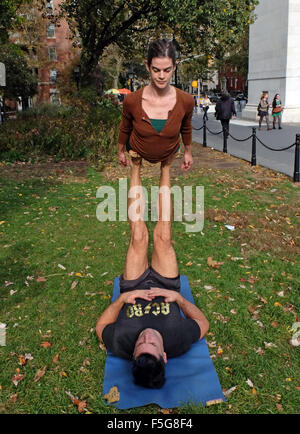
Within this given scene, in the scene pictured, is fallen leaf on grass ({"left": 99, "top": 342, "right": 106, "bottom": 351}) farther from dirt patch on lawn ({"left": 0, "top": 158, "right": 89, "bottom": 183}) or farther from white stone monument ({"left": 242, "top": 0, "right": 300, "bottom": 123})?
white stone monument ({"left": 242, "top": 0, "right": 300, "bottom": 123})

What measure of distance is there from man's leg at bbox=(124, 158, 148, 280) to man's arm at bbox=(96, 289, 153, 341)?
1.31ft

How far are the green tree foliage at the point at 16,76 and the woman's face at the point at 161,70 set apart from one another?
26.2m

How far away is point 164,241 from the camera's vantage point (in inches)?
181

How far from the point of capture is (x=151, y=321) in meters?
Answer: 3.68

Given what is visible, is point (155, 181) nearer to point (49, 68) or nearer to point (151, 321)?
point (151, 321)

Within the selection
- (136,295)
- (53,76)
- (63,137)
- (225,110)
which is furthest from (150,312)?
(53,76)

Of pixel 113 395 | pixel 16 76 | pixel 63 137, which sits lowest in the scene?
pixel 113 395

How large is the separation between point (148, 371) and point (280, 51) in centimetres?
2384

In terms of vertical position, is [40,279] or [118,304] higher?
[118,304]

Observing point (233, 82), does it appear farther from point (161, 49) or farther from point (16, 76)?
point (161, 49)

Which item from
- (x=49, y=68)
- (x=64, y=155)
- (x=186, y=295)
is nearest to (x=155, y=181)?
(x=64, y=155)

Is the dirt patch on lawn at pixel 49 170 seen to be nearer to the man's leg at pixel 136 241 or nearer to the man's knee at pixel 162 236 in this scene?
the man's leg at pixel 136 241

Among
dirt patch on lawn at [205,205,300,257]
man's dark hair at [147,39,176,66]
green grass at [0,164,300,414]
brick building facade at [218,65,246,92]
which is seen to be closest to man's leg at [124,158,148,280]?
green grass at [0,164,300,414]

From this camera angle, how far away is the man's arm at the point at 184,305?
3.91 metres
